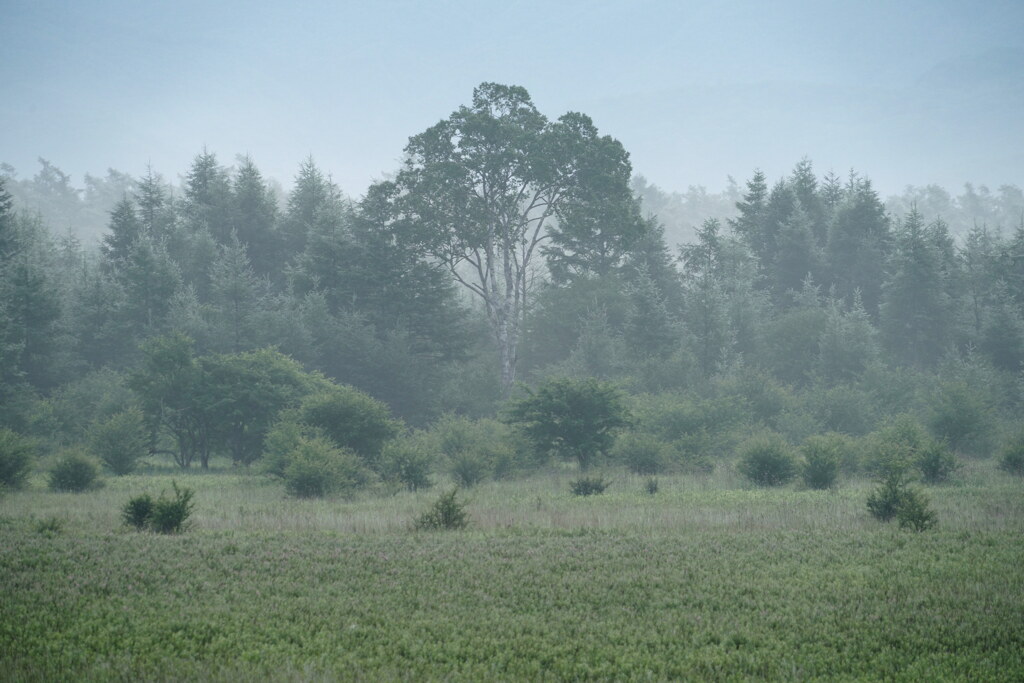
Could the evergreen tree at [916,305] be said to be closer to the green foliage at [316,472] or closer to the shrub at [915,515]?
the shrub at [915,515]

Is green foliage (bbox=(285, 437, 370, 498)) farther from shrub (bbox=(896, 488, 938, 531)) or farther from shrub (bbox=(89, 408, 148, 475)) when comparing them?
shrub (bbox=(896, 488, 938, 531))

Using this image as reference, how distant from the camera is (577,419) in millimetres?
29000

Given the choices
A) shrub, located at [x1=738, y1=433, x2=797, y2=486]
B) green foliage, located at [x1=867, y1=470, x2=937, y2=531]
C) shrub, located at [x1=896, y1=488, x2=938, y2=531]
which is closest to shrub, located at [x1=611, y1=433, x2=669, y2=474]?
shrub, located at [x1=738, y1=433, x2=797, y2=486]

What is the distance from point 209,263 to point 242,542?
44559 mm

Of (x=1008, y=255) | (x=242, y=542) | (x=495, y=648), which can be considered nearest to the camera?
(x=495, y=648)

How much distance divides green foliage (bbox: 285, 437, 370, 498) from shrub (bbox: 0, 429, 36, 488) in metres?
7.53

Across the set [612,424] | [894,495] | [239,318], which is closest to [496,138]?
[239,318]

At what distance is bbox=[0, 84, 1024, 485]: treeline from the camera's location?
117ft

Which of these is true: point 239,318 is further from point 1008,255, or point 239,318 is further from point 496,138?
point 1008,255

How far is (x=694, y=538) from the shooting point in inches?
529

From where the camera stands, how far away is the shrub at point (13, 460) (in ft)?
70.0

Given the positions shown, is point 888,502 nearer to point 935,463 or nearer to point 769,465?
point 769,465

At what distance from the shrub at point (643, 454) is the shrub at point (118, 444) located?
59.1ft

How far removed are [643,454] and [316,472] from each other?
40.7 ft
